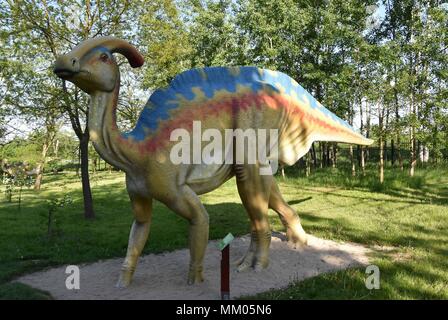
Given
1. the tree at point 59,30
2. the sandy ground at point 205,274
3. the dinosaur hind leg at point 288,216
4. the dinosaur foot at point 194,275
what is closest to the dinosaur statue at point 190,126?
the dinosaur foot at point 194,275

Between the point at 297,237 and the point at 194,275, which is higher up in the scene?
the point at 297,237

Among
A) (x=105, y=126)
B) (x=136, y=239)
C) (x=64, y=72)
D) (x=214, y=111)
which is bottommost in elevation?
(x=136, y=239)

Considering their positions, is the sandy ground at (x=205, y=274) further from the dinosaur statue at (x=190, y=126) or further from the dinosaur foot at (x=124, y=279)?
the dinosaur statue at (x=190, y=126)

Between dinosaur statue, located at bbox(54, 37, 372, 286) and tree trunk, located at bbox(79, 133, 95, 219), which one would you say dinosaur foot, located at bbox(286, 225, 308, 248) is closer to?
dinosaur statue, located at bbox(54, 37, 372, 286)

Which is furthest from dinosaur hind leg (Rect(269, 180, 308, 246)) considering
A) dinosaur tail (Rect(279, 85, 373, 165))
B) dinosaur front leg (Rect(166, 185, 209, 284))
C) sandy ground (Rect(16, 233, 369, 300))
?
dinosaur front leg (Rect(166, 185, 209, 284))

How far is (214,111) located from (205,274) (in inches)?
71.3

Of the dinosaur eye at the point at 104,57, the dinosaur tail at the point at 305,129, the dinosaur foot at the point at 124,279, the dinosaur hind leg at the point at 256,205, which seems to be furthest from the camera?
the dinosaur tail at the point at 305,129

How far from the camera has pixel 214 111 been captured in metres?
4.24

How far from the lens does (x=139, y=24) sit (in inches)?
341

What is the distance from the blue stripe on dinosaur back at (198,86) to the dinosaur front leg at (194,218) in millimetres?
686

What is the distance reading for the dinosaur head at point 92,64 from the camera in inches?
130

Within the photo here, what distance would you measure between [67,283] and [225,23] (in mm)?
13692

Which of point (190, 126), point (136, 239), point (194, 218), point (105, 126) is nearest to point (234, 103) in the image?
point (190, 126)

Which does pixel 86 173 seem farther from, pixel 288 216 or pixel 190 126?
pixel 190 126
